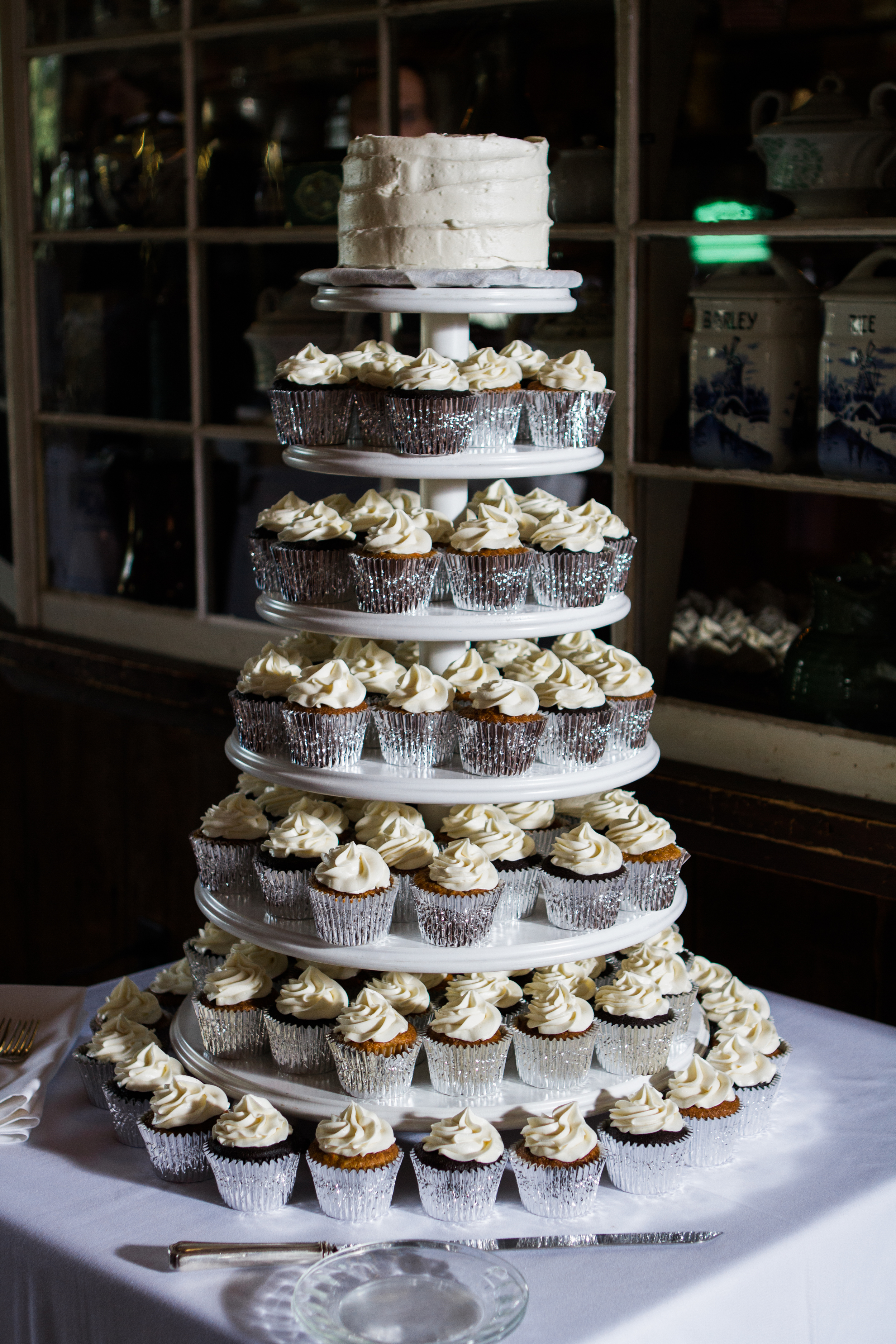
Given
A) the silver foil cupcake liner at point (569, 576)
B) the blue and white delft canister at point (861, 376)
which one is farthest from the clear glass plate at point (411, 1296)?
the blue and white delft canister at point (861, 376)

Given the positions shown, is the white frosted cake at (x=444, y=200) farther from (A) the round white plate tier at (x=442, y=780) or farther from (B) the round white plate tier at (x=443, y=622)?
(A) the round white plate tier at (x=442, y=780)

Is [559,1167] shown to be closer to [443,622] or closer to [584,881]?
[584,881]

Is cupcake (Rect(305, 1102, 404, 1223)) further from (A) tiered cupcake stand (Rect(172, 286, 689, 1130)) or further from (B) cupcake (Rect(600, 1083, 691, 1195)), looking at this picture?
(B) cupcake (Rect(600, 1083, 691, 1195))

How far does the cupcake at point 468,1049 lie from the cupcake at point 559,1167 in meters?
0.08

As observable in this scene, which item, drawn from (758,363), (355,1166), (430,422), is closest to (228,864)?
(355,1166)

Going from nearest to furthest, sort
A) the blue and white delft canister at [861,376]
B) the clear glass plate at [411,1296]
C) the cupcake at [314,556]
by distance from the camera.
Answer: the clear glass plate at [411,1296], the cupcake at [314,556], the blue and white delft canister at [861,376]

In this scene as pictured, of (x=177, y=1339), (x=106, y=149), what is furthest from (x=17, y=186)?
(x=177, y=1339)

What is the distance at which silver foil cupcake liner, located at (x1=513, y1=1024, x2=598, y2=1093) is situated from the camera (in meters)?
1.37

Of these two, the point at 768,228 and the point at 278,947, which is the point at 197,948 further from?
the point at 768,228

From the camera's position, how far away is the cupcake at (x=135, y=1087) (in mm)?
1383

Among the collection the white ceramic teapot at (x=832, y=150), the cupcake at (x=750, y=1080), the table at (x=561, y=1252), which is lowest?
the table at (x=561, y=1252)

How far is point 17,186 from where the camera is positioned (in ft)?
9.80

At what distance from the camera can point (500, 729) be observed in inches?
54.5

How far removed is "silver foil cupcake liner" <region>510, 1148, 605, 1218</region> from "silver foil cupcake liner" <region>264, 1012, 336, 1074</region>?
22 cm
